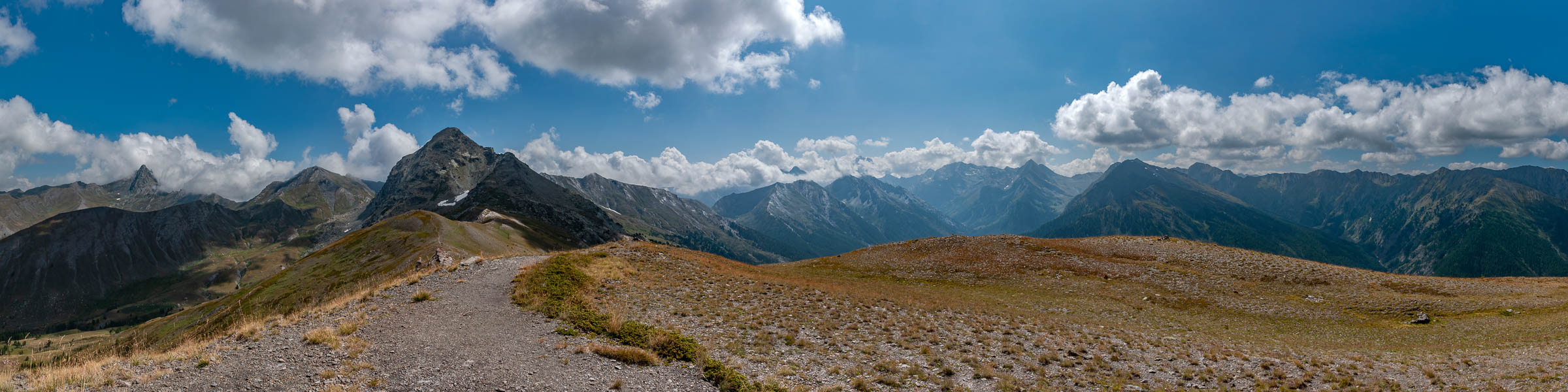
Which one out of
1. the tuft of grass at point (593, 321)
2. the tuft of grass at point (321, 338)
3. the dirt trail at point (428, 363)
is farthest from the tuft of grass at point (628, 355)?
the tuft of grass at point (321, 338)

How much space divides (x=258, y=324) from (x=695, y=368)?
14.4 m

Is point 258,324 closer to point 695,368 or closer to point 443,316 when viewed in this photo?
point 443,316

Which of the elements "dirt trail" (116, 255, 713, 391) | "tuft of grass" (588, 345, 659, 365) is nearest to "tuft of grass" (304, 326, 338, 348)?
"dirt trail" (116, 255, 713, 391)

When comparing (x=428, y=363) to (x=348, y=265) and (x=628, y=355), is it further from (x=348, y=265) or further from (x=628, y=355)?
(x=348, y=265)

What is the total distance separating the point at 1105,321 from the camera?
104 ft

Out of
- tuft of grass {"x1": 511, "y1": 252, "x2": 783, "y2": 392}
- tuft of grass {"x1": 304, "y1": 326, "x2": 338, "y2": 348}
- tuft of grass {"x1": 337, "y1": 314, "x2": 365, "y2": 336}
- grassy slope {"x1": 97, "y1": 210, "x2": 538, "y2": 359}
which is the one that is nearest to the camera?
tuft of grass {"x1": 511, "y1": 252, "x2": 783, "y2": 392}

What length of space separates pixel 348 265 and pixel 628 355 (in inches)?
3363

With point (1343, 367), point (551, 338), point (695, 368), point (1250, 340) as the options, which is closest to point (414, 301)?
point (551, 338)

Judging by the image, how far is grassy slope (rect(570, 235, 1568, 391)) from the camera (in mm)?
19016

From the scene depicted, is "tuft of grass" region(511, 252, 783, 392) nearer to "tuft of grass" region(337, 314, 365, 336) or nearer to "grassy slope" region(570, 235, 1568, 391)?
"grassy slope" region(570, 235, 1568, 391)

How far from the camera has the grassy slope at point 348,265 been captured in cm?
6025

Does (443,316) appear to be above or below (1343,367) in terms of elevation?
above

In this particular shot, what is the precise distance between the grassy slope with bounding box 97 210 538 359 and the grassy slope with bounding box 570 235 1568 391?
106 ft

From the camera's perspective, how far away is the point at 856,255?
208ft
